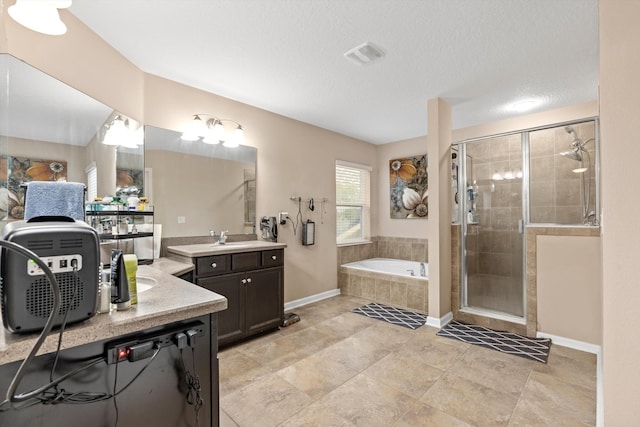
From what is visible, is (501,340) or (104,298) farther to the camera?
(501,340)

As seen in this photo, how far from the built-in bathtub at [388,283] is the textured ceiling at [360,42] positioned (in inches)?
88.6

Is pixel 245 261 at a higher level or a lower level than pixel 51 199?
lower

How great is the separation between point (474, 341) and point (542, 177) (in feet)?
6.60

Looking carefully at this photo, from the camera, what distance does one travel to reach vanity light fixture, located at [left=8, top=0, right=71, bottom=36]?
1364 mm

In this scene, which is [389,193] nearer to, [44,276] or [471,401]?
[471,401]

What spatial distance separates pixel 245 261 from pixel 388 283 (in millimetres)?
2088

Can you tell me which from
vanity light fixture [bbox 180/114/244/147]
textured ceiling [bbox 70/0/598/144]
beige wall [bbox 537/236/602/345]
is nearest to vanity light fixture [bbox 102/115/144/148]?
vanity light fixture [bbox 180/114/244/147]

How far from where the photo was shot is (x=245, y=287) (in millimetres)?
2885

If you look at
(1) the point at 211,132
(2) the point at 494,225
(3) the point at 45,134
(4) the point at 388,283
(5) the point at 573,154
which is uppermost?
(1) the point at 211,132

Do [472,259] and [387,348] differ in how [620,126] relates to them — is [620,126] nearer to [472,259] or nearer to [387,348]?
[387,348]

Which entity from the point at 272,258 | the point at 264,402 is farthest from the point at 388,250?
the point at 264,402

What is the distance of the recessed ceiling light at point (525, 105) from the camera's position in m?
3.25

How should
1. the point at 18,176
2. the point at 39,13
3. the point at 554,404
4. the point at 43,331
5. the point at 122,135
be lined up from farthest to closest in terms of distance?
the point at 122,135
the point at 554,404
the point at 18,176
the point at 39,13
the point at 43,331

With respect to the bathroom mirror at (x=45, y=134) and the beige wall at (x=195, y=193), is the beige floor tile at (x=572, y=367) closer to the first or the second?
the beige wall at (x=195, y=193)
